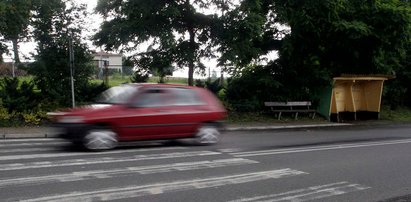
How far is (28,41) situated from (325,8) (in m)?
13.1

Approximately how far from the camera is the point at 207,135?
39.4 feet

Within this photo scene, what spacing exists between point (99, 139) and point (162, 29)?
9244 mm

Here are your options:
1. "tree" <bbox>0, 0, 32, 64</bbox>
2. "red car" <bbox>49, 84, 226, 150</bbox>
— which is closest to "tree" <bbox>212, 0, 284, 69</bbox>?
"red car" <bbox>49, 84, 226, 150</bbox>

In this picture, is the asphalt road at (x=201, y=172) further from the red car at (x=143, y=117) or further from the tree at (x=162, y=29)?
the tree at (x=162, y=29)

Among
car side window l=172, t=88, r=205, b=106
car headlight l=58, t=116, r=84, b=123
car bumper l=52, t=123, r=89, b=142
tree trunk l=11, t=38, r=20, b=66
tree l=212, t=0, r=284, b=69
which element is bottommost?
car bumper l=52, t=123, r=89, b=142

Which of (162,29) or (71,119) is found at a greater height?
(162,29)

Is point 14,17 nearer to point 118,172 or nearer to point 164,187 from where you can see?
point 118,172

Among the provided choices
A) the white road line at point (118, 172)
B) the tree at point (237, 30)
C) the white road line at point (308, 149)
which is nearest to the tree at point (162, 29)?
the tree at point (237, 30)

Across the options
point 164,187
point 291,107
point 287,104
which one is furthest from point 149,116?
point 291,107

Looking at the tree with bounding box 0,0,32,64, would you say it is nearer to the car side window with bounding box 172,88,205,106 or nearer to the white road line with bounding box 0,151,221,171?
the car side window with bounding box 172,88,205,106

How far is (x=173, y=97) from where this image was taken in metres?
11.4

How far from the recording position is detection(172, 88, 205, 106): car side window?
1145cm

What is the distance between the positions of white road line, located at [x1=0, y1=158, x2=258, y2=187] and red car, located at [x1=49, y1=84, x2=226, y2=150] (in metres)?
2.00

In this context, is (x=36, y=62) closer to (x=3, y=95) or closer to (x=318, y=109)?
(x=3, y=95)
